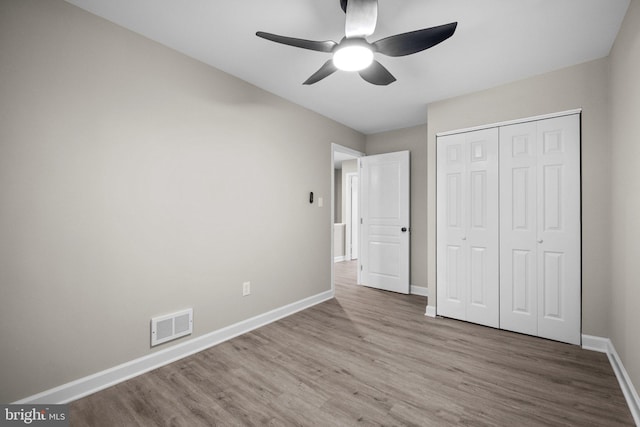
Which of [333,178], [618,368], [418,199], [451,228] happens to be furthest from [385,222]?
[618,368]

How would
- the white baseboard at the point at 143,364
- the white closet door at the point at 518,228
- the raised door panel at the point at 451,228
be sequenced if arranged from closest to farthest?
the white baseboard at the point at 143,364
the white closet door at the point at 518,228
the raised door panel at the point at 451,228

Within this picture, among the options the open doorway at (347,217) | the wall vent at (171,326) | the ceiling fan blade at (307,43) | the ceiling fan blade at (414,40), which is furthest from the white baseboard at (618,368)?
the open doorway at (347,217)

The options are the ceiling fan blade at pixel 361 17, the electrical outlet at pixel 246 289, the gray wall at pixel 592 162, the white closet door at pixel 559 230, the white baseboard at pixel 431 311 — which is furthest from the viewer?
the white baseboard at pixel 431 311

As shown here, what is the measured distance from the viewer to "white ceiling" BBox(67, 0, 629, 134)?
1815 millimetres

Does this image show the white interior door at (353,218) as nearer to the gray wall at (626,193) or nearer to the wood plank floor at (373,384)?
the wood plank floor at (373,384)

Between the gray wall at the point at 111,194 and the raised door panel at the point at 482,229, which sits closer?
the gray wall at the point at 111,194

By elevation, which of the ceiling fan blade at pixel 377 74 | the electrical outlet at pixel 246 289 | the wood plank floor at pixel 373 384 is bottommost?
the wood plank floor at pixel 373 384

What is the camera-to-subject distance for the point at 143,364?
212cm

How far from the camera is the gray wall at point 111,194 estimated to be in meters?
1.63

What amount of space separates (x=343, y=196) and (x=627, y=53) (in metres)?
5.56

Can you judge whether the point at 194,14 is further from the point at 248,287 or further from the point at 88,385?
the point at 88,385

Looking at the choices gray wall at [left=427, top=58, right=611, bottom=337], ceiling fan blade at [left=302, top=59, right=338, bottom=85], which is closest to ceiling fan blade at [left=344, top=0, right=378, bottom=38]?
ceiling fan blade at [left=302, top=59, right=338, bottom=85]

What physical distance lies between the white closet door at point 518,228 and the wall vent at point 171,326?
3064 millimetres

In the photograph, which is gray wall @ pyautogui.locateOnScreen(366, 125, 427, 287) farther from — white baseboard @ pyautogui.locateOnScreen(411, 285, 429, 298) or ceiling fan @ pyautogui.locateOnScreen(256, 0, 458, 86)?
ceiling fan @ pyautogui.locateOnScreen(256, 0, 458, 86)
